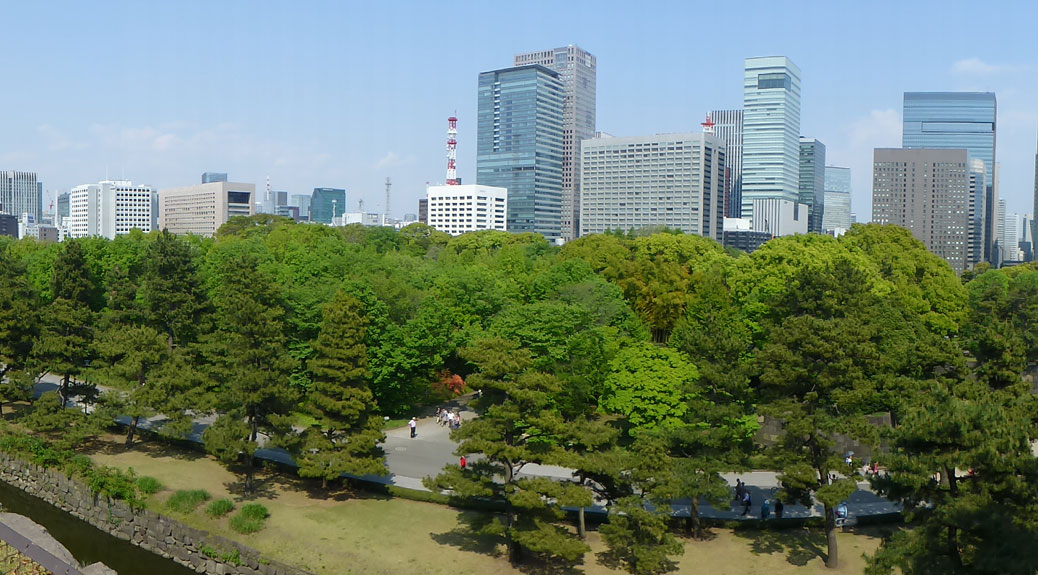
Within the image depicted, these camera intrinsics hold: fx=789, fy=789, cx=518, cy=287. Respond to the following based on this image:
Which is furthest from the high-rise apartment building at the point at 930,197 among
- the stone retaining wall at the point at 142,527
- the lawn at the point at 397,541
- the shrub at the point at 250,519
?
the stone retaining wall at the point at 142,527

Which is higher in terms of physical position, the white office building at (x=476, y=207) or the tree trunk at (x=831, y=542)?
the white office building at (x=476, y=207)

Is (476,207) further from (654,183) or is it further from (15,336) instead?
(15,336)

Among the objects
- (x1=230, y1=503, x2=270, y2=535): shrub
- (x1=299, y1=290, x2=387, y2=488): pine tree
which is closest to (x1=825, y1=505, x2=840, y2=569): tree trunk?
(x1=299, y1=290, x2=387, y2=488): pine tree

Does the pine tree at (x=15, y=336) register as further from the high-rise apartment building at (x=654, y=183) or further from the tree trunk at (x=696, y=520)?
the high-rise apartment building at (x=654, y=183)

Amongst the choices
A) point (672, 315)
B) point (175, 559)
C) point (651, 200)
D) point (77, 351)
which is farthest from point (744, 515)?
point (651, 200)

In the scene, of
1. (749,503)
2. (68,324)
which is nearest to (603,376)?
Answer: (749,503)

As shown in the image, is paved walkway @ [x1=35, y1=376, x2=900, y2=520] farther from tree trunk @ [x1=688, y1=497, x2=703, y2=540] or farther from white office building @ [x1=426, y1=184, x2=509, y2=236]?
white office building @ [x1=426, y1=184, x2=509, y2=236]

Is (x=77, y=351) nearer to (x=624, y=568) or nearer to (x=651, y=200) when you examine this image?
(x=624, y=568)
